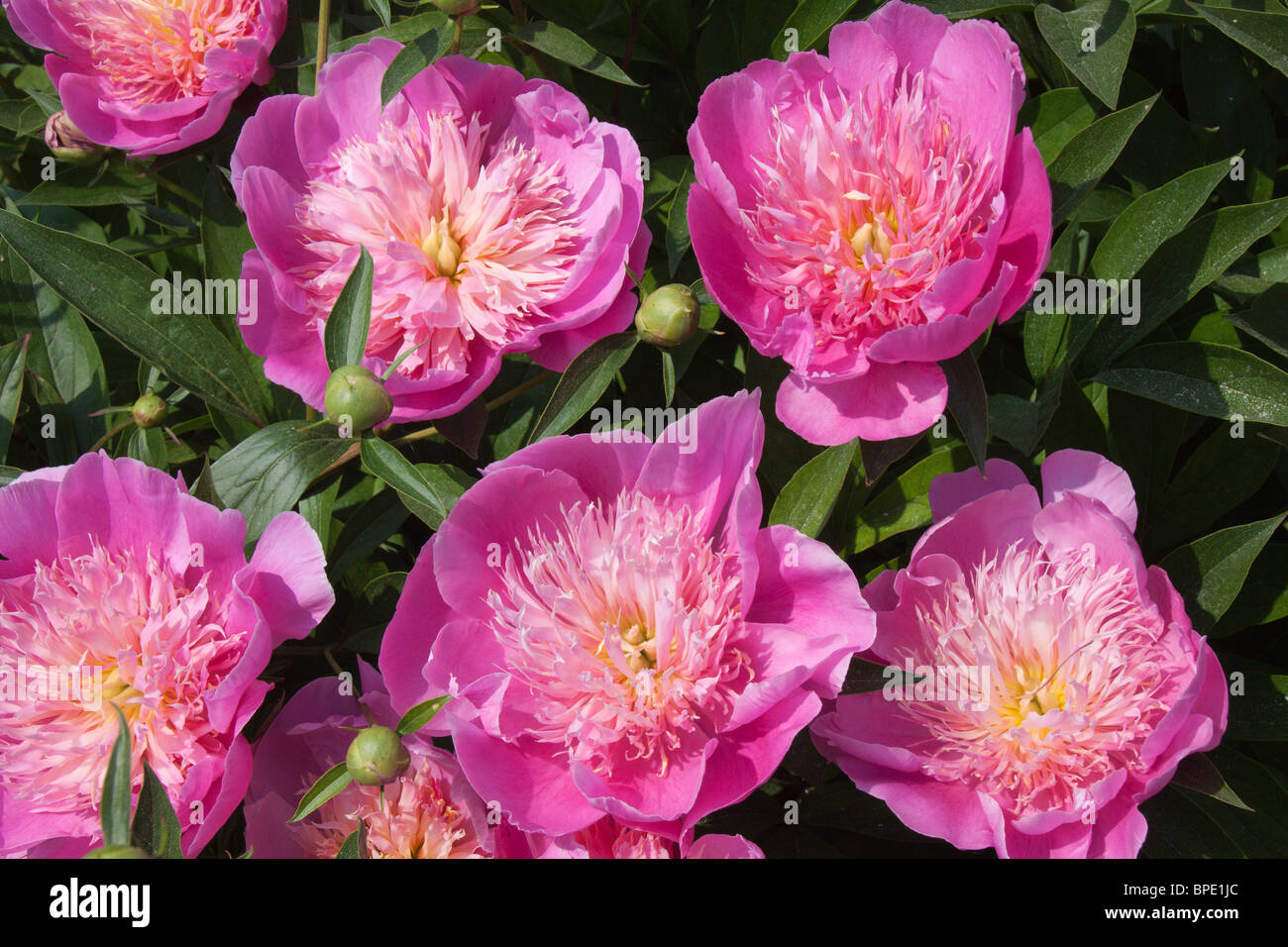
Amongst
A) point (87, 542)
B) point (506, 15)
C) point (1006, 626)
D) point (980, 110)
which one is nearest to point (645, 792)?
point (1006, 626)

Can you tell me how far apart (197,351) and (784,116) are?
83cm

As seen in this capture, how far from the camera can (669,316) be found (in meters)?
1.30

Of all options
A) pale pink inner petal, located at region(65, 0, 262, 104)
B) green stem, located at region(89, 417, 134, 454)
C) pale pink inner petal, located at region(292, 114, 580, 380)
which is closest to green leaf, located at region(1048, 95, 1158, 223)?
pale pink inner petal, located at region(292, 114, 580, 380)

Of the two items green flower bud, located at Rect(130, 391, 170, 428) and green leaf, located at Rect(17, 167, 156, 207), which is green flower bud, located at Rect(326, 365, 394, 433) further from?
green leaf, located at Rect(17, 167, 156, 207)

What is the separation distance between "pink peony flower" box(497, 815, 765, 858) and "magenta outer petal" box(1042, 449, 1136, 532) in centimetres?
56

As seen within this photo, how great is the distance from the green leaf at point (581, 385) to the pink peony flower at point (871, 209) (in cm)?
15

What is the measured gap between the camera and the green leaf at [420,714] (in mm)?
1244

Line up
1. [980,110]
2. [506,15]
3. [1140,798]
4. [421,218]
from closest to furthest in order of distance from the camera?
[1140,798] → [980,110] → [421,218] → [506,15]

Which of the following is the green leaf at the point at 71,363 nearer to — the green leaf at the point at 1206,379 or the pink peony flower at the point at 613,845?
the pink peony flower at the point at 613,845

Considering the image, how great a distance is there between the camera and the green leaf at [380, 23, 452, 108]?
1354 millimetres

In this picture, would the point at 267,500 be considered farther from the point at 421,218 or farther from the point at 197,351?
the point at 421,218

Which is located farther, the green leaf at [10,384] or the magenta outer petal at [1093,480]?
Answer: the green leaf at [10,384]

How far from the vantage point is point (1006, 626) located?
1.34 metres

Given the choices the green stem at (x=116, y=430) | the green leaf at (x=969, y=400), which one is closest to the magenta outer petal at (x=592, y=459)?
the green leaf at (x=969, y=400)
